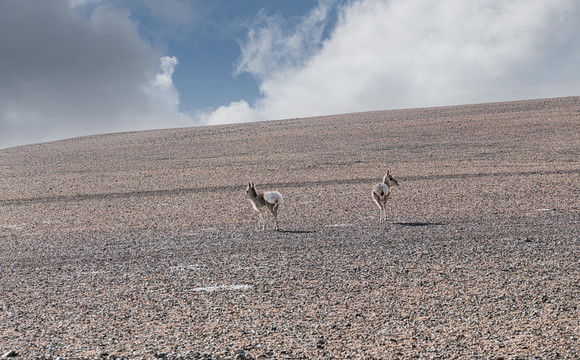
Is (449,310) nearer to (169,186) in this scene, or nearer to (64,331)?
(64,331)

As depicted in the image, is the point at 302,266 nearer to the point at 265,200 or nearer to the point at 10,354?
the point at 265,200

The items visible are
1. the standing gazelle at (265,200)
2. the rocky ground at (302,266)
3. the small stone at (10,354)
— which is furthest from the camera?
the standing gazelle at (265,200)

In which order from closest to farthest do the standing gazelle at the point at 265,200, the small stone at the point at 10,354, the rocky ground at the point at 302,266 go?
the small stone at the point at 10,354, the rocky ground at the point at 302,266, the standing gazelle at the point at 265,200

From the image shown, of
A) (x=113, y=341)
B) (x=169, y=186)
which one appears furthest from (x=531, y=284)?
(x=169, y=186)

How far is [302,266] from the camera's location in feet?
42.9

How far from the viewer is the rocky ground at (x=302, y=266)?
8227 millimetres

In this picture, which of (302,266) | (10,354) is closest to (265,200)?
(302,266)

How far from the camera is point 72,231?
2108 cm

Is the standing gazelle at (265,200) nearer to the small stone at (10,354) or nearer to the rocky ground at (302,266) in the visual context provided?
the rocky ground at (302,266)

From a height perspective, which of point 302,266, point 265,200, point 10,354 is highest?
point 265,200

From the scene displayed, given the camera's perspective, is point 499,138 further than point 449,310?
Yes

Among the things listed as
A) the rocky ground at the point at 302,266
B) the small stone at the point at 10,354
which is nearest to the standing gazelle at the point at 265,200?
the rocky ground at the point at 302,266

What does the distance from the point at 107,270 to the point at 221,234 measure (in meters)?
5.14

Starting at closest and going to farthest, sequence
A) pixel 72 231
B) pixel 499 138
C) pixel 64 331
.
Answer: pixel 64 331, pixel 72 231, pixel 499 138
